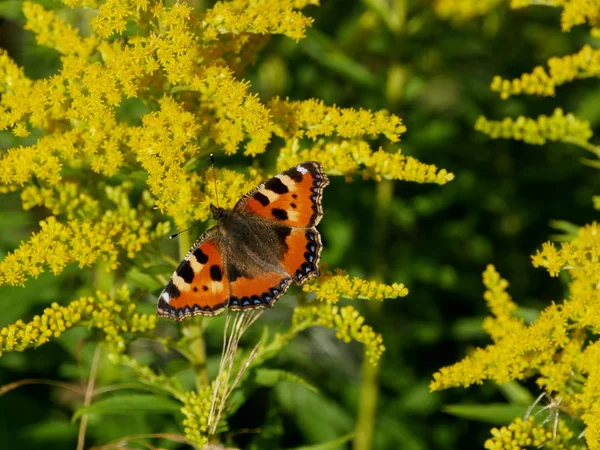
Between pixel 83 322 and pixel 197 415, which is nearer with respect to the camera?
pixel 197 415

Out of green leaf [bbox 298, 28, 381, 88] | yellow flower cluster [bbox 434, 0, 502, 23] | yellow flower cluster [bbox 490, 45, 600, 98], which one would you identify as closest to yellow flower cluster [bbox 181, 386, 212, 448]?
yellow flower cluster [bbox 490, 45, 600, 98]

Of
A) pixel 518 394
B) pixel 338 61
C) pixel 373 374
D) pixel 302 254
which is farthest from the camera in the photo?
pixel 338 61

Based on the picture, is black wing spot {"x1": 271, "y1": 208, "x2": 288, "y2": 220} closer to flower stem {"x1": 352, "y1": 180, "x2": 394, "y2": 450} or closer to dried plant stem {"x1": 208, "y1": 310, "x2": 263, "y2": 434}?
dried plant stem {"x1": 208, "y1": 310, "x2": 263, "y2": 434}

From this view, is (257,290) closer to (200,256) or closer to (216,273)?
(216,273)

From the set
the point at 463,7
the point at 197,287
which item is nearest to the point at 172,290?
the point at 197,287

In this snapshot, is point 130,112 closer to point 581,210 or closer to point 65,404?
point 65,404

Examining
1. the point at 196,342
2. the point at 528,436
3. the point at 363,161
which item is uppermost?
the point at 363,161

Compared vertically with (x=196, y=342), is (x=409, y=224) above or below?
above
